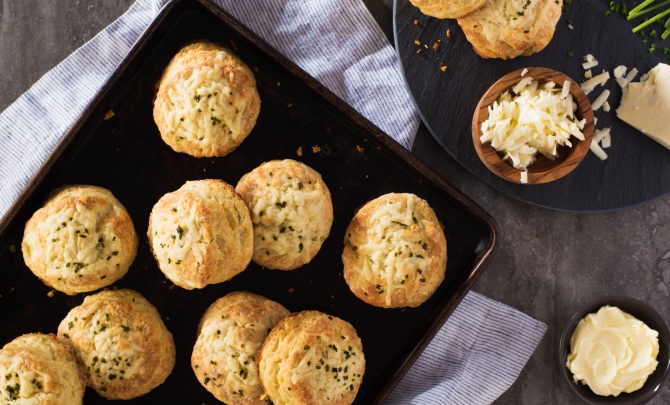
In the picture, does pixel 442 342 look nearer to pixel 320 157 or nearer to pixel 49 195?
pixel 320 157


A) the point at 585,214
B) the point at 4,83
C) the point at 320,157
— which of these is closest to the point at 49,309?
the point at 4,83

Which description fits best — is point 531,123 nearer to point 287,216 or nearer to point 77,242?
point 287,216

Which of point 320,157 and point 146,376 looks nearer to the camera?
point 146,376

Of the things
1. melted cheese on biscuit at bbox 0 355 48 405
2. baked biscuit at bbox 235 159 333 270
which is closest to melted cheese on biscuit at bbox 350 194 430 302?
baked biscuit at bbox 235 159 333 270

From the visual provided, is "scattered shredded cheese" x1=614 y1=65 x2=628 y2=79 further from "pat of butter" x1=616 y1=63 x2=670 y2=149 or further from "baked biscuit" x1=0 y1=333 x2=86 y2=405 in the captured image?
"baked biscuit" x1=0 y1=333 x2=86 y2=405

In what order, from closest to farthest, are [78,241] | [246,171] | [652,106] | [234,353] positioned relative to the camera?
1. [78,241]
2. [234,353]
3. [246,171]
4. [652,106]

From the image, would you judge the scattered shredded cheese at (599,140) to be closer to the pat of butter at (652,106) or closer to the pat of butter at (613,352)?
the pat of butter at (652,106)

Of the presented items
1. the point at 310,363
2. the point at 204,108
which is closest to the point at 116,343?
the point at 310,363
